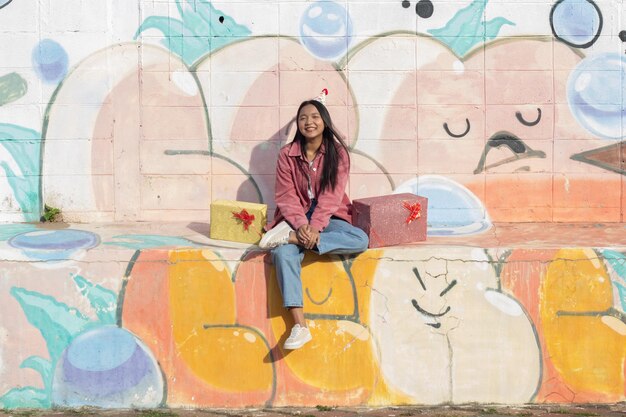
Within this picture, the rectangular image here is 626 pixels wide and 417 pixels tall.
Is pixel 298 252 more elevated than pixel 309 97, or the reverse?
pixel 309 97

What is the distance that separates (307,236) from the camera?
5.03 metres

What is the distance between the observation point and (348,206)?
553 centimetres

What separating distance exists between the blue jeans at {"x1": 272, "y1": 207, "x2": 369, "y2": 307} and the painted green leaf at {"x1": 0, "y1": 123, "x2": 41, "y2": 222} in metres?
2.24

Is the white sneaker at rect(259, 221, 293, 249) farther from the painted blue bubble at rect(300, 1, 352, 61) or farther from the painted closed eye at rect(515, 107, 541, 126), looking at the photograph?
the painted closed eye at rect(515, 107, 541, 126)

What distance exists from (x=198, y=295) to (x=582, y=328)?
A: 2.38m

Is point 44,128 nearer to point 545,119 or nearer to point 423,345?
point 423,345

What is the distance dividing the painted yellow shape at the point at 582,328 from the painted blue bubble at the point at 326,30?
228cm

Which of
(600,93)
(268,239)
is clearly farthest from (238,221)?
(600,93)

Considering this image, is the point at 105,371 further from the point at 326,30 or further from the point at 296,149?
the point at 326,30

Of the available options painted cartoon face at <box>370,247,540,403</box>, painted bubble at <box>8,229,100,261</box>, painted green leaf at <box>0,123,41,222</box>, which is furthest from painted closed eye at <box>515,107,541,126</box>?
painted green leaf at <box>0,123,41,222</box>

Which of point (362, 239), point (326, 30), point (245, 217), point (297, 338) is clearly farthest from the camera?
point (326, 30)

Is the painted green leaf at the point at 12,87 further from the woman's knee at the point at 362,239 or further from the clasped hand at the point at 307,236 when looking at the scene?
the woman's knee at the point at 362,239

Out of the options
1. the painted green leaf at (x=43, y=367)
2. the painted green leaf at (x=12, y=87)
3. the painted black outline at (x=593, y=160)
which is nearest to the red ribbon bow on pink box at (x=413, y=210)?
the painted black outline at (x=593, y=160)

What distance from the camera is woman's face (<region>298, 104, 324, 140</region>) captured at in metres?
5.38
